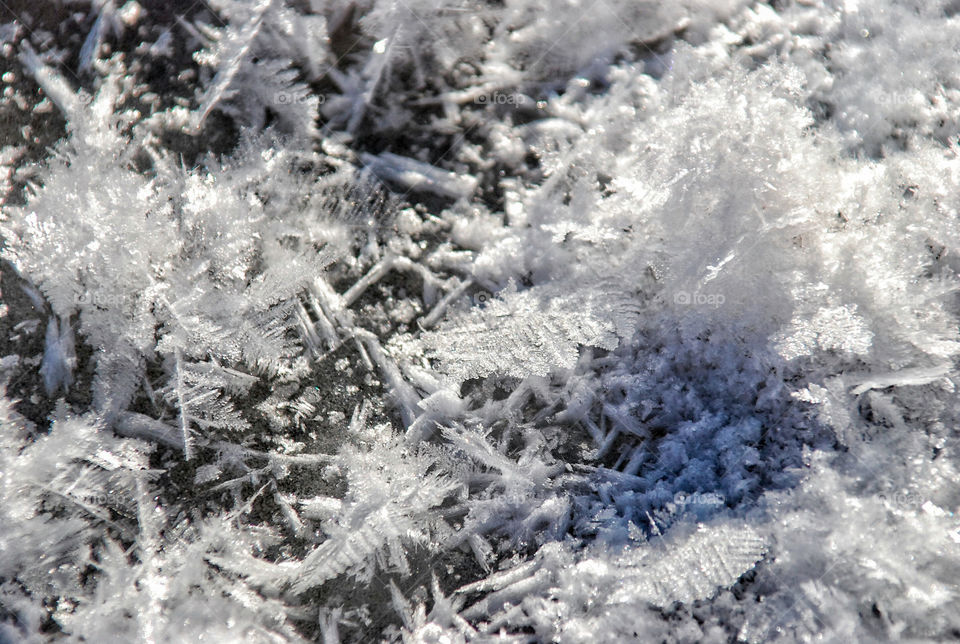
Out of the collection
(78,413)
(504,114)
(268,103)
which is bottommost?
(78,413)

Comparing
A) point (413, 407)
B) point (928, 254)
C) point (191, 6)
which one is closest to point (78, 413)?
point (413, 407)

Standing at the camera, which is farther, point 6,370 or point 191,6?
point 191,6

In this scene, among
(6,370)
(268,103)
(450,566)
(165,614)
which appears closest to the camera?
(165,614)

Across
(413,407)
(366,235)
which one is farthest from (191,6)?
(413,407)

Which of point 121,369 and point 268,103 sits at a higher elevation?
point 268,103

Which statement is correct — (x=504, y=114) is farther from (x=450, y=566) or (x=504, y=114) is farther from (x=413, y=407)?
(x=450, y=566)

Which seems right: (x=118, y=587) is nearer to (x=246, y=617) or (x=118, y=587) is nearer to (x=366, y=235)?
(x=246, y=617)

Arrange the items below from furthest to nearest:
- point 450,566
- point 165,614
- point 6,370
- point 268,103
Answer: point 268,103 < point 6,370 < point 450,566 < point 165,614
